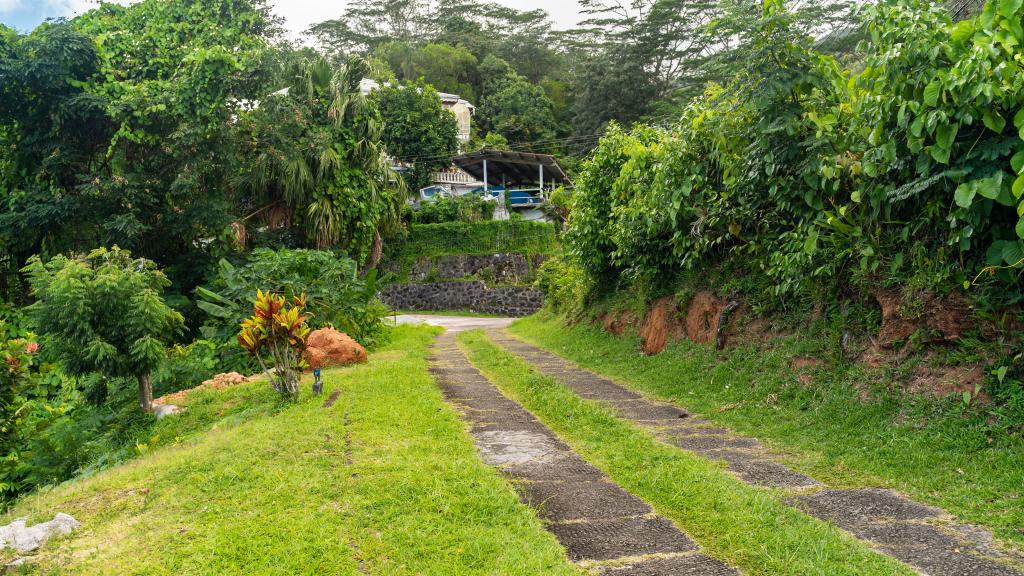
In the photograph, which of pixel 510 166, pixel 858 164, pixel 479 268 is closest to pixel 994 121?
pixel 858 164

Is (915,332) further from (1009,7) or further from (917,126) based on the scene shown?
(1009,7)

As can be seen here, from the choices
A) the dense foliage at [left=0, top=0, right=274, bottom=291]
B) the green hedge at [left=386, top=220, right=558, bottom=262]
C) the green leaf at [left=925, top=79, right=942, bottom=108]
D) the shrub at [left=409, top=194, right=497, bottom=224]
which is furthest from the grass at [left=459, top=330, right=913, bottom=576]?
the shrub at [left=409, top=194, right=497, bottom=224]

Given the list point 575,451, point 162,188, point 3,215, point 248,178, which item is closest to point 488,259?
point 248,178

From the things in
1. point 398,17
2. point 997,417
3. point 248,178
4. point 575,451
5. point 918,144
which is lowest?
point 575,451

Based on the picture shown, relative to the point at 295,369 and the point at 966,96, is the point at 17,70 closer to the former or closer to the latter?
the point at 295,369

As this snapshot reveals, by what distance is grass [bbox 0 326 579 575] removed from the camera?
341 cm

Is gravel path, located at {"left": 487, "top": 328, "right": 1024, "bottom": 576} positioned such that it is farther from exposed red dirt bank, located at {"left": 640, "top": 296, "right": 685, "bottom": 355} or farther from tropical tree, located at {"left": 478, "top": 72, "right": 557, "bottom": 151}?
tropical tree, located at {"left": 478, "top": 72, "right": 557, "bottom": 151}

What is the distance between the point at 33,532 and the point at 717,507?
3908mm

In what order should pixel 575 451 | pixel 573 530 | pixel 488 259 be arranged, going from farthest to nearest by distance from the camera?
pixel 488 259 → pixel 575 451 → pixel 573 530

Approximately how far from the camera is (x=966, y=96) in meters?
4.54

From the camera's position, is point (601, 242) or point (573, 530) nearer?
point (573, 530)

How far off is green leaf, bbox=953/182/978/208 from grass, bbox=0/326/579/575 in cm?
346

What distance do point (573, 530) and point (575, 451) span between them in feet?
5.63

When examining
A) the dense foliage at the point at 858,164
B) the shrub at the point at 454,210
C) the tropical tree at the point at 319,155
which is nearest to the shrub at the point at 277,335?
the dense foliage at the point at 858,164
